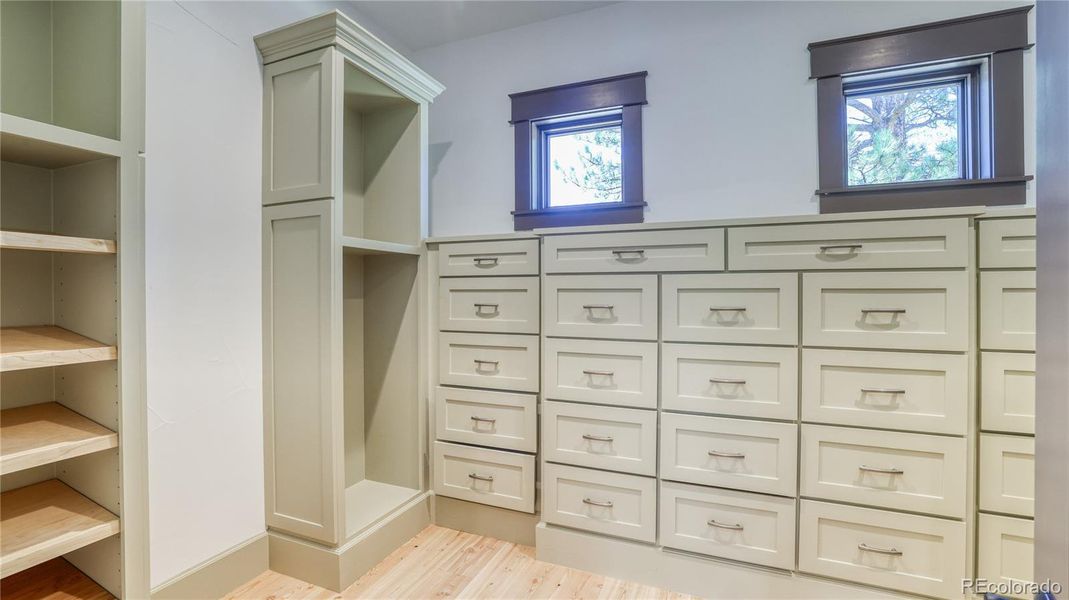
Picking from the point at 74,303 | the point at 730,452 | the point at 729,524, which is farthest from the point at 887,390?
the point at 74,303

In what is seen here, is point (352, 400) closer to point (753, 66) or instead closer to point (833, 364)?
point (833, 364)

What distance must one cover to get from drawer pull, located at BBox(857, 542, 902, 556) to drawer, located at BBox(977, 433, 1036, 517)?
0.30m

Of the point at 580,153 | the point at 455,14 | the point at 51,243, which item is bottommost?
the point at 51,243

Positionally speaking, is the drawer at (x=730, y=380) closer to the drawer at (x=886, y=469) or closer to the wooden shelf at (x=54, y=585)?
the drawer at (x=886, y=469)

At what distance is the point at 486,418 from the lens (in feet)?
6.84

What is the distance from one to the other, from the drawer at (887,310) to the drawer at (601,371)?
55cm

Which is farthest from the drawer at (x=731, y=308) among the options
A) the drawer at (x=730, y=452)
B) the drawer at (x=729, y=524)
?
the drawer at (x=729, y=524)

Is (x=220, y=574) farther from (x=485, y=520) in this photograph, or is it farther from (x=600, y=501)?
(x=600, y=501)

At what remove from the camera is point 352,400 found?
2.33 m

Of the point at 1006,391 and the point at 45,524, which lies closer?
the point at 45,524

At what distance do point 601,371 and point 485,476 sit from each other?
0.75 metres

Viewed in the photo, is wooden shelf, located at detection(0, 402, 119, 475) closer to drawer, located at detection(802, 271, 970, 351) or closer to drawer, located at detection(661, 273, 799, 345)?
drawer, located at detection(661, 273, 799, 345)

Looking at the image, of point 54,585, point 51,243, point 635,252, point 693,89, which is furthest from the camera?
point 693,89

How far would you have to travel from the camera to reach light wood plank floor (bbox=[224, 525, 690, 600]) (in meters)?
1.70
